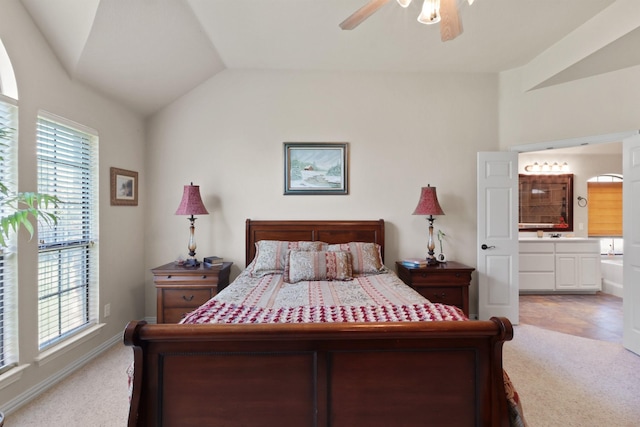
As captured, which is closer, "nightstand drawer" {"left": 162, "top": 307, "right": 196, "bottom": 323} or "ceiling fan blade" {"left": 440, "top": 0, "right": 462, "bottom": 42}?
"ceiling fan blade" {"left": 440, "top": 0, "right": 462, "bottom": 42}

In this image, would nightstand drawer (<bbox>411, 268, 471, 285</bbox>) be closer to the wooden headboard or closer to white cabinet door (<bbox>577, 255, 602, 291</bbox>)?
the wooden headboard

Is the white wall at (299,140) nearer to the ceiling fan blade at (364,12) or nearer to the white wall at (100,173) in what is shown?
the white wall at (100,173)

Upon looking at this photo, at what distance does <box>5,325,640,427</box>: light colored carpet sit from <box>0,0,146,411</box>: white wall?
20 centimetres

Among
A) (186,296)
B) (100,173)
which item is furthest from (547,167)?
(100,173)

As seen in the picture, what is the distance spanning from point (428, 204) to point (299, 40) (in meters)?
2.17

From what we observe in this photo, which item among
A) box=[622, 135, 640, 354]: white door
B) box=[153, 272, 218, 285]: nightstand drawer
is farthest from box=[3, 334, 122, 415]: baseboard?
box=[622, 135, 640, 354]: white door

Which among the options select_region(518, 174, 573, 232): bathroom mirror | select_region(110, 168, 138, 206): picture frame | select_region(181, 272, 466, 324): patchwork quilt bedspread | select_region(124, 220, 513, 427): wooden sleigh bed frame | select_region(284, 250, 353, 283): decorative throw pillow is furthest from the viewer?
select_region(518, 174, 573, 232): bathroom mirror

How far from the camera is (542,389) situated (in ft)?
7.43

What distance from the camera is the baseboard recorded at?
200 cm

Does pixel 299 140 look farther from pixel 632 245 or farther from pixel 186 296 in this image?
pixel 632 245

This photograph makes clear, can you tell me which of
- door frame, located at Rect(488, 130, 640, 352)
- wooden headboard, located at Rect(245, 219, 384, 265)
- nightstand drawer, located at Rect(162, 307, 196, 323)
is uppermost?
door frame, located at Rect(488, 130, 640, 352)

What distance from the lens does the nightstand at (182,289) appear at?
117 inches

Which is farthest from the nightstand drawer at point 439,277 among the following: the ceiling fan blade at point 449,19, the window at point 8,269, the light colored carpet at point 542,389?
the window at point 8,269

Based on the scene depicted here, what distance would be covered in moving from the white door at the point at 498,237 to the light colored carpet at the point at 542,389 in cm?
55
